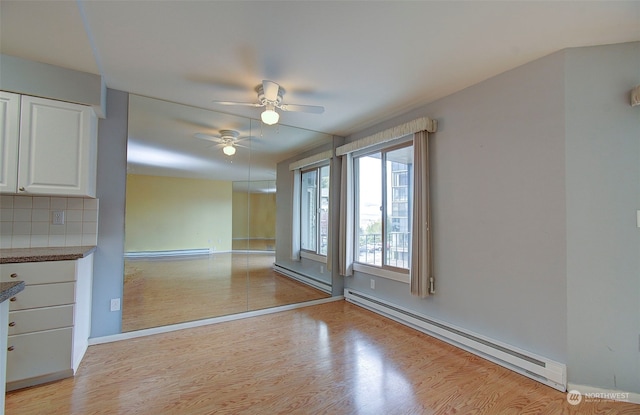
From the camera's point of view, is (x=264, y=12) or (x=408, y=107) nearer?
(x=264, y=12)

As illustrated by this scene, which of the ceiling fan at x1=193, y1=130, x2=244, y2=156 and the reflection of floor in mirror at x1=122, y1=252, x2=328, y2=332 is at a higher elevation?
the ceiling fan at x1=193, y1=130, x2=244, y2=156

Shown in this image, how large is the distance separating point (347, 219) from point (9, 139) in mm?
3431

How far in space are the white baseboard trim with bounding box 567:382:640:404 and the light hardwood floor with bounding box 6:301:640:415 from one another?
2.0 inches

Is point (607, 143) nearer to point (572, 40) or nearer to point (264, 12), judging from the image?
point (572, 40)

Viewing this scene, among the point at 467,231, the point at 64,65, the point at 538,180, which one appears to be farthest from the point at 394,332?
the point at 64,65

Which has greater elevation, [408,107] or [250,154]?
[408,107]

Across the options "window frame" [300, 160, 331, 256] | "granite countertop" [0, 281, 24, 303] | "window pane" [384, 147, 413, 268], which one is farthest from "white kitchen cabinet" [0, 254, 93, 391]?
"window pane" [384, 147, 413, 268]

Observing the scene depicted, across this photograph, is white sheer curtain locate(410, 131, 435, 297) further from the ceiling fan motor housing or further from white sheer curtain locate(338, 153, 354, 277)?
the ceiling fan motor housing

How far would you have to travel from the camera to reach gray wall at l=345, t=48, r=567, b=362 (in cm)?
209

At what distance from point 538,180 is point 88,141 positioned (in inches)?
147

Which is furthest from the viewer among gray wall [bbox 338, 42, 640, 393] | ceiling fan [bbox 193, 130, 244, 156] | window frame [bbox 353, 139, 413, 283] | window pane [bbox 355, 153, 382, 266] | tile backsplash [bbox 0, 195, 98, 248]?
window pane [bbox 355, 153, 382, 266]

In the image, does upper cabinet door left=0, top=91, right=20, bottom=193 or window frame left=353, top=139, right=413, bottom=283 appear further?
window frame left=353, top=139, right=413, bottom=283

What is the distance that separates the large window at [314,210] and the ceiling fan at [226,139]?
1.13 meters

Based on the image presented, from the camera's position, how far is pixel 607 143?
1957 millimetres
